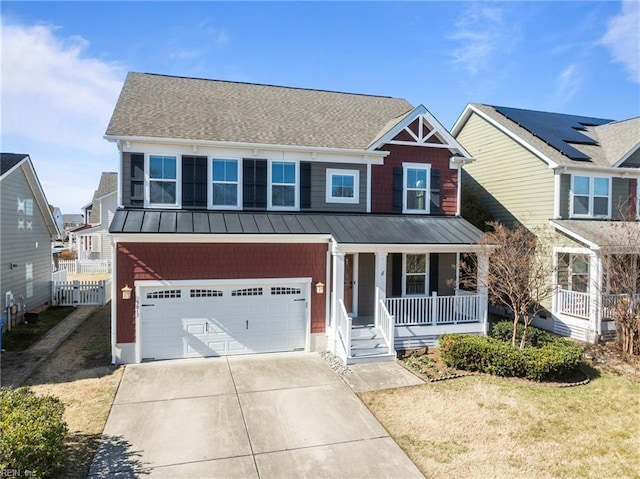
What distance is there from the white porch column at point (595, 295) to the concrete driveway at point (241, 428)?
9.53m

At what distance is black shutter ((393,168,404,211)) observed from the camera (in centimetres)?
1447

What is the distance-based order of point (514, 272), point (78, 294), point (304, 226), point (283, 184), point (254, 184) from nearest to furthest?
1. point (514, 272)
2. point (304, 226)
3. point (254, 184)
4. point (283, 184)
5. point (78, 294)

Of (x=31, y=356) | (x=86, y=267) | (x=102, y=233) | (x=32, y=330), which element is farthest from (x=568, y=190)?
(x=102, y=233)

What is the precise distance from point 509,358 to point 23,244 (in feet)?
61.7

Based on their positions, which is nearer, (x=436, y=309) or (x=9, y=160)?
(x=436, y=309)

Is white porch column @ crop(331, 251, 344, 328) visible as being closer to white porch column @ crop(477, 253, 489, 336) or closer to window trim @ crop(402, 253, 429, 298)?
window trim @ crop(402, 253, 429, 298)

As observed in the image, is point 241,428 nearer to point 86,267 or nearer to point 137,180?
point 137,180

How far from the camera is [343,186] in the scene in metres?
14.0

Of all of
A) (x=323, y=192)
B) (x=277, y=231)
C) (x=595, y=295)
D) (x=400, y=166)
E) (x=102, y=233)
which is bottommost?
(x=595, y=295)

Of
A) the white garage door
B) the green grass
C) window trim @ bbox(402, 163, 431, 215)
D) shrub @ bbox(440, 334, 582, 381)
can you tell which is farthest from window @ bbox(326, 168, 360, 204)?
the green grass

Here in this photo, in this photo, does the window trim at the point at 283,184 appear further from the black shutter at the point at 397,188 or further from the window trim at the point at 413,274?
the window trim at the point at 413,274

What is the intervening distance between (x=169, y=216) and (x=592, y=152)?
56.4ft

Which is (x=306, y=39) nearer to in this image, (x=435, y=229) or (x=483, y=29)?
(x=483, y=29)

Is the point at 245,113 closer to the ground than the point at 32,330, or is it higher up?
higher up
